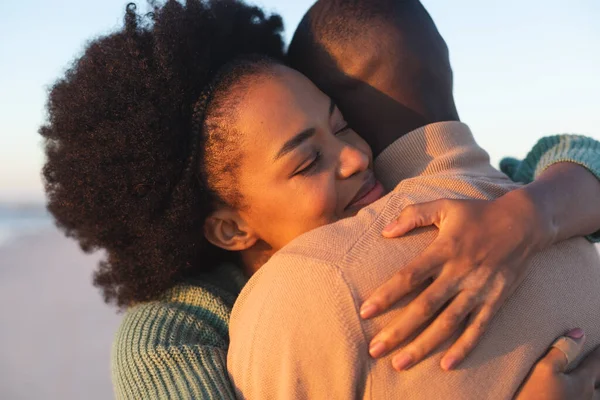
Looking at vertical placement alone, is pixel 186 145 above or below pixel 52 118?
below

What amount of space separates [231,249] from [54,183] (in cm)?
69

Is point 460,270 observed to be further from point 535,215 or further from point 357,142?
point 357,142

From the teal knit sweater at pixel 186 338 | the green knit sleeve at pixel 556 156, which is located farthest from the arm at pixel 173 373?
the green knit sleeve at pixel 556 156

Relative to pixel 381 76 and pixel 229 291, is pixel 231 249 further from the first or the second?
pixel 381 76

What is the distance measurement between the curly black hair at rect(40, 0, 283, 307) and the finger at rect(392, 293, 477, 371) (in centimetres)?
87

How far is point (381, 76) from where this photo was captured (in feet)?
7.00

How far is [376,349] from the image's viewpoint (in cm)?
140

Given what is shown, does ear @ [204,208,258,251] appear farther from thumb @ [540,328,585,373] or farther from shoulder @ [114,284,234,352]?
thumb @ [540,328,585,373]

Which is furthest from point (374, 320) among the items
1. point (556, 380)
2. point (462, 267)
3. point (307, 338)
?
point (556, 380)

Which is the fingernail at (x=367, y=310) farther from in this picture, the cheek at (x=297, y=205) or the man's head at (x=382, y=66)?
the man's head at (x=382, y=66)

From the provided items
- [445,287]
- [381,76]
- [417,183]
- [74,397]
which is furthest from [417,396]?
[74,397]

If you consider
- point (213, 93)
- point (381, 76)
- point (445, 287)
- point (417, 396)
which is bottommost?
point (417, 396)

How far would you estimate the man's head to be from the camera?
2.12m

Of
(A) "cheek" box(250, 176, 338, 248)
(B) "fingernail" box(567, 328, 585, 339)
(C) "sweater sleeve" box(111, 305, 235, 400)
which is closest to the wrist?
(B) "fingernail" box(567, 328, 585, 339)
